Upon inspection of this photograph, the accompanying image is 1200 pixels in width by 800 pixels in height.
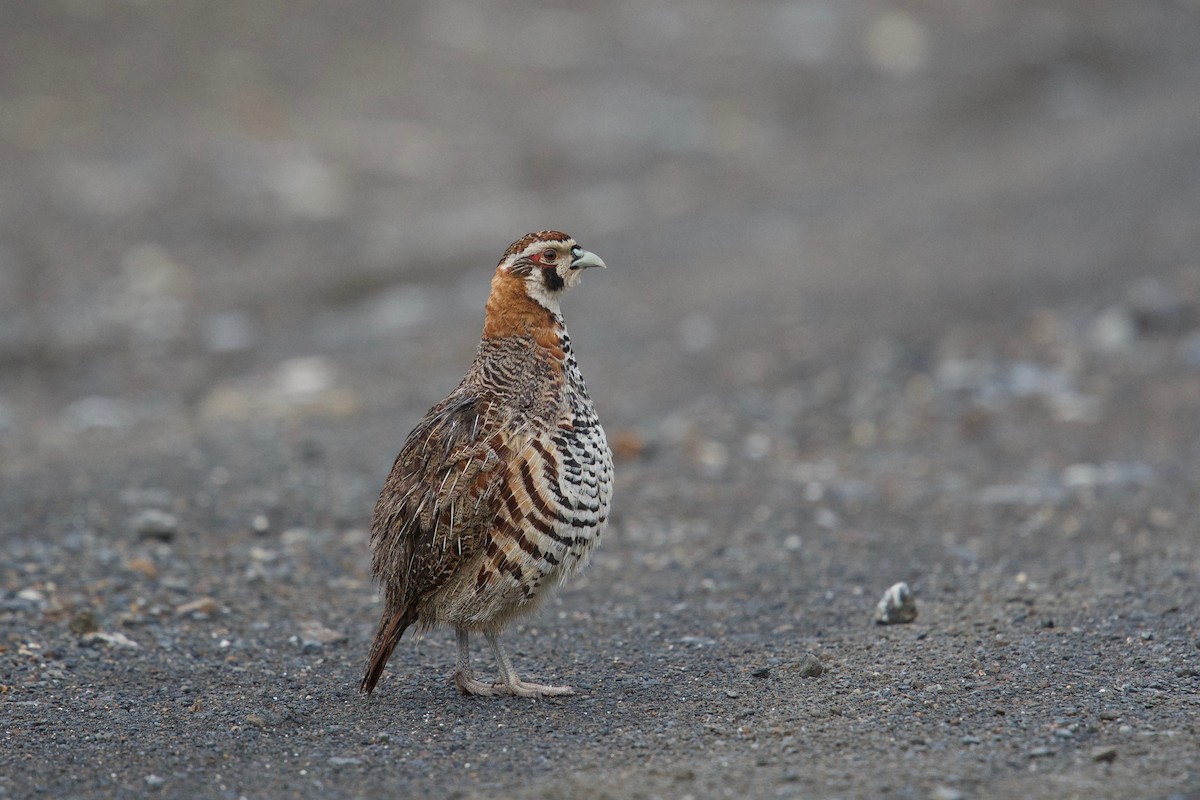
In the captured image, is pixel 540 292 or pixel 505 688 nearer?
pixel 505 688

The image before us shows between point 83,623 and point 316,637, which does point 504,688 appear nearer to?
point 316,637

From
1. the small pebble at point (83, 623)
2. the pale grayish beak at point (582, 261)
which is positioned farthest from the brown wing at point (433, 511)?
the small pebble at point (83, 623)

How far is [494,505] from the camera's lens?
18.0ft

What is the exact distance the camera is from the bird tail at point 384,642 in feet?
18.0

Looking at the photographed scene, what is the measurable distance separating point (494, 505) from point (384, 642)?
2.23ft

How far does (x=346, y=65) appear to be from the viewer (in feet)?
70.7

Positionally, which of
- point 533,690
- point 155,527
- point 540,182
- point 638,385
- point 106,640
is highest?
point 540,182

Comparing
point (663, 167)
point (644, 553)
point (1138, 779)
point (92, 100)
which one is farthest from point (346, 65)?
point (1138, 779)

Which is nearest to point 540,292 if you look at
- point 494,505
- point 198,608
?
point 494,505

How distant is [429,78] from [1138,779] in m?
18.7

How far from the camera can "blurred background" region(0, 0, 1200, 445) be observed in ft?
41.9

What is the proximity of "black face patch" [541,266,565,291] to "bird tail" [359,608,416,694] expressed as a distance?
4.73 ft

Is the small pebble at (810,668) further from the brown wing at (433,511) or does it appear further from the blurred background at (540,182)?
the blurred background at (540,182)

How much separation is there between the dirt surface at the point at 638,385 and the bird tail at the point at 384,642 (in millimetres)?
163
